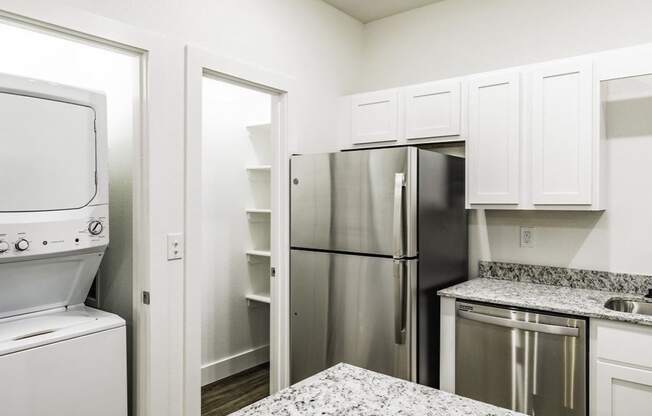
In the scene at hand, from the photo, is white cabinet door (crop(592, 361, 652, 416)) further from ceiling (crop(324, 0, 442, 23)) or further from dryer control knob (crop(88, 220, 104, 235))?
ceiling (crop(324, 0, 442, 23))

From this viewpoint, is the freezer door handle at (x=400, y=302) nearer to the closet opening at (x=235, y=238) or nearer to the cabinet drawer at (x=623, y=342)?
the cabinet drawer at (x=623, y=342)

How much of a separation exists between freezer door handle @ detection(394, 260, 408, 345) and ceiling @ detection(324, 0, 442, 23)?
192cm

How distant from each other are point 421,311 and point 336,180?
856 mm

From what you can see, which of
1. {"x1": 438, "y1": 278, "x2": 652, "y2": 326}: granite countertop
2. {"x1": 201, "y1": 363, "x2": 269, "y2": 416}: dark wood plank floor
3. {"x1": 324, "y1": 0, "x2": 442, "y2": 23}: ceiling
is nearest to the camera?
{"x1": 438, "y1": 278, "x2": 652, "y2": 326}: granite countertop

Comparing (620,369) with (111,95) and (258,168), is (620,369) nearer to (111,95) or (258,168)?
(258,168)

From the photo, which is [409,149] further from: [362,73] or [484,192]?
[362,73]

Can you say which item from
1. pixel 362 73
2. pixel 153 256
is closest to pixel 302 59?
pixel 362 73

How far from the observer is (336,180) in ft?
8.67

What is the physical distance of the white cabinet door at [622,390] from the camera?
1981 millimetres

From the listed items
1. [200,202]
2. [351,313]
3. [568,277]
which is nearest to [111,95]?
[200,202]

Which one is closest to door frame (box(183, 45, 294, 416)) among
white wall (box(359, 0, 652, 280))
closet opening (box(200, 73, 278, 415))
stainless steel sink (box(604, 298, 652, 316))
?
closet opening (box(200, 73, 278, 415))

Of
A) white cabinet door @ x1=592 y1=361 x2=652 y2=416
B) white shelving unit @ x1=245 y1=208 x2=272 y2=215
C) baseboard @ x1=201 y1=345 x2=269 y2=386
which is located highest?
white shelving unit @ x1=245 y1=208 x2=272 y2=215

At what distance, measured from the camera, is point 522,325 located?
227 cm

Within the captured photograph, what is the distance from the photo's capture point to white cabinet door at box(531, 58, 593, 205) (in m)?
2.36
